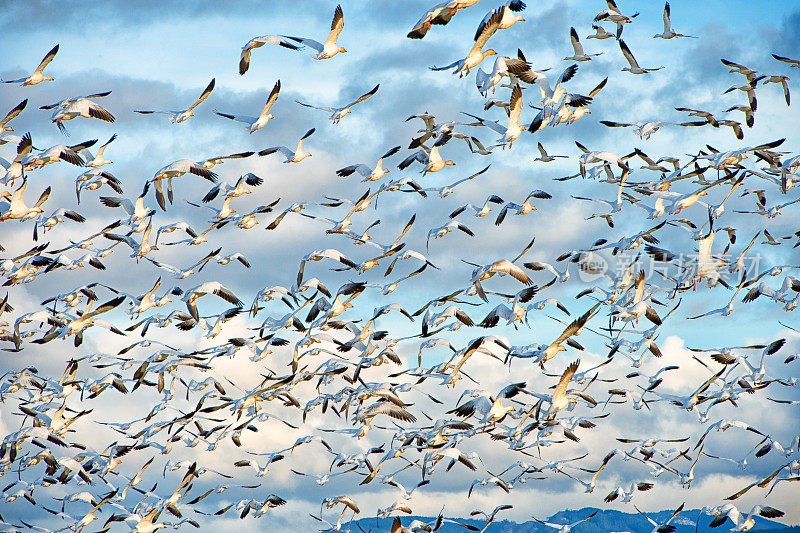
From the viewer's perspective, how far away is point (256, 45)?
74.6ft

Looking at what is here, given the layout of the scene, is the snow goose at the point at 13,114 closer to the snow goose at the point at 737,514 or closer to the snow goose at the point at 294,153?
the snow goose at the point at 294,153

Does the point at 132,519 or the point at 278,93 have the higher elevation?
the point at 278,93

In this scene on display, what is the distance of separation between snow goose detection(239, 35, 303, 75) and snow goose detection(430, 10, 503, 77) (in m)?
4.41

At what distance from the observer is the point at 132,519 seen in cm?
3341

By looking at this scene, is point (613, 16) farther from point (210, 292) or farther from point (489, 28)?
point (210, 292)

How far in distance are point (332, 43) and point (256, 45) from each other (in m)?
2.05

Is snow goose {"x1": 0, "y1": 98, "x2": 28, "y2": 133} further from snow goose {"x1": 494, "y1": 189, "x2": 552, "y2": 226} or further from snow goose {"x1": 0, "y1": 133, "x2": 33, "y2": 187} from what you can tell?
snow goose {"x1": 494, "y1": 189, "x2": 552, "y2": 226}

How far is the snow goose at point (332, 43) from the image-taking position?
74.8ft

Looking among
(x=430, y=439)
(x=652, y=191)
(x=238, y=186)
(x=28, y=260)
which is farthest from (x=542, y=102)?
(x=28, y=260)

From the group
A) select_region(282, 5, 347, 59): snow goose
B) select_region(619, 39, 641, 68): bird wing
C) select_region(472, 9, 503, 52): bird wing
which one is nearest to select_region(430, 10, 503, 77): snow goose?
select_region(472, 9, 503, 52): bird wing

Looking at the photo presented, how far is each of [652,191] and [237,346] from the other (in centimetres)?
1653

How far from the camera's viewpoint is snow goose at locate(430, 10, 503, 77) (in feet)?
63.7

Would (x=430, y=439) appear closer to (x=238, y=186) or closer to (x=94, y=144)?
(x=238, y=186)

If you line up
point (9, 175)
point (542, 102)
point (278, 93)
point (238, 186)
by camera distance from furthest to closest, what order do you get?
point (238, 186)
point (9, 175)
point (278, 93)
point (542, 102)
